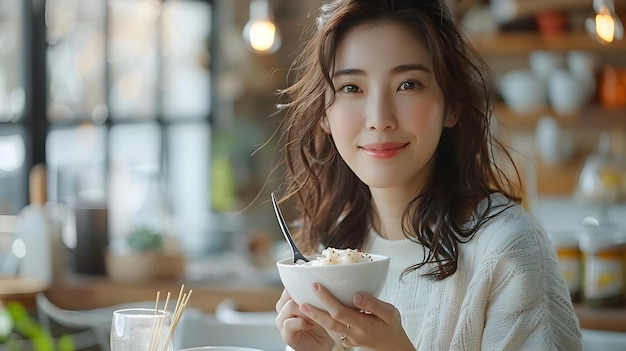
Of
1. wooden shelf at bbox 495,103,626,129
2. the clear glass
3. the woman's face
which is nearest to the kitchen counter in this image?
wooden shelf at bbox 495,103,626,129

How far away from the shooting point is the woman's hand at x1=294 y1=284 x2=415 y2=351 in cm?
144

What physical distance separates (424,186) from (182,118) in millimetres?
4557

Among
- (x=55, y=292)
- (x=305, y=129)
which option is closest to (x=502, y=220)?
(x=305, y=129)

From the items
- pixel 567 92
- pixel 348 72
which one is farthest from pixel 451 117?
pixel 567 92

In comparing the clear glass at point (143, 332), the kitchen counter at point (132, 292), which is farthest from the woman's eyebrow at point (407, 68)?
the kitchen counter at point (132, 292)

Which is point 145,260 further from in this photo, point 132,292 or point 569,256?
point 569,256

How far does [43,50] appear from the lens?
16.2ft

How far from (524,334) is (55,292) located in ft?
9.70

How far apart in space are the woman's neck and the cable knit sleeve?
22 cm

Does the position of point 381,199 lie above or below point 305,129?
below

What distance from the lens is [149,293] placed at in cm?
413

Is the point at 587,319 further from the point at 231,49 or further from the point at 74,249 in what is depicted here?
the point at 231,49

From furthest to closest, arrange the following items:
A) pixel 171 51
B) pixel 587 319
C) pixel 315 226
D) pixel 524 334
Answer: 1. pixel 171 51
2. pixel 587 319
3. pixel 315 226
4. pixel 524 334

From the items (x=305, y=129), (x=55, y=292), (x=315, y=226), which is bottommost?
(x=55, y=292)
